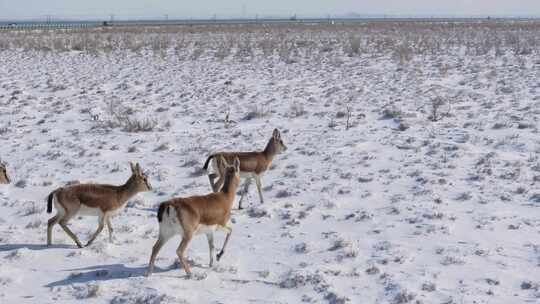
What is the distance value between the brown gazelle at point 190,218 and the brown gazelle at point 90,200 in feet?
4.17

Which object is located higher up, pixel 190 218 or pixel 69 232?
pixel 190 218

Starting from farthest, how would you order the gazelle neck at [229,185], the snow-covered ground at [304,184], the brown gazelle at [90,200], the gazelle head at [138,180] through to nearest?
the gazelle head at [138,180]
the brown gazelle at [90,200]
the gazelle neck at [229,185]
the snow-covered ground at [304,184]

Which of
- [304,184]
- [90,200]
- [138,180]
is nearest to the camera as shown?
[90,200]

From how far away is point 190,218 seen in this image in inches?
291

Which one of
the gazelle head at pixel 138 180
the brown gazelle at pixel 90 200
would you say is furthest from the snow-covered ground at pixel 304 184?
the gazelle head at pixel 138 180

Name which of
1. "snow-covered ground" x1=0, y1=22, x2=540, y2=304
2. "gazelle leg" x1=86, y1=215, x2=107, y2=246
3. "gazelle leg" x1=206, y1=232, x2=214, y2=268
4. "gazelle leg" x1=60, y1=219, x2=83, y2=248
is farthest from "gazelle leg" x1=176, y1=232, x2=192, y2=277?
"gazelle leg" x1=60, y1=219, x2=83, y2=248

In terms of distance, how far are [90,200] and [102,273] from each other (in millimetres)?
1064

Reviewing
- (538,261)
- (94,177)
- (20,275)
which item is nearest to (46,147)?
(94,177)

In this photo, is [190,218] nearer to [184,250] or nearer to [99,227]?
[184,250]

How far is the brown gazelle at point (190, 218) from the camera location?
7328 millimetres

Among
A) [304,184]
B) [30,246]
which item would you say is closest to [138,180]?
[30,246]

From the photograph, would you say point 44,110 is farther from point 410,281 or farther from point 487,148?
point 410,281

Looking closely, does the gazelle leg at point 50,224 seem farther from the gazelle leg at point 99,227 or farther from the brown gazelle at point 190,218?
the brown gazelle at point 190,218

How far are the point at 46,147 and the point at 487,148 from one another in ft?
32.2
